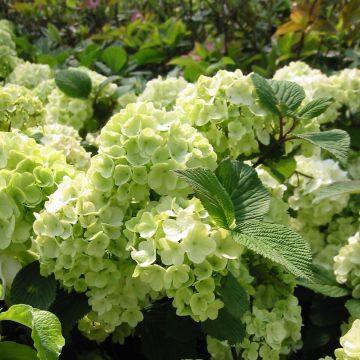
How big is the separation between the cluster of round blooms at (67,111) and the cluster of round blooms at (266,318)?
37.9 inches

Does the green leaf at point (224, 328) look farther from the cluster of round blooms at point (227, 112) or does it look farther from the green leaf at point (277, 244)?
the cluster of round blooms at point (227, 112)

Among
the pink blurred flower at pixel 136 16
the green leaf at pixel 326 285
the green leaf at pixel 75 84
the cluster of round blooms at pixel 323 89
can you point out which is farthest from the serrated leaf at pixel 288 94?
the pink blurred flower at pixel 136 16

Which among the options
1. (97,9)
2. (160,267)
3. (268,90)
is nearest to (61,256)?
(160,267)

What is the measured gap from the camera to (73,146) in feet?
4.47

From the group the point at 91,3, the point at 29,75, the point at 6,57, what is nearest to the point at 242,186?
the point at 29,75

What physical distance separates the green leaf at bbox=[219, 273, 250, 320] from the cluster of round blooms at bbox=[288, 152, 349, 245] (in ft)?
2.15

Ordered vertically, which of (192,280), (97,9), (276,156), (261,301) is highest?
(192,280)

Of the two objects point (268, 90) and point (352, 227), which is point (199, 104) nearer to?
point (268, 90)

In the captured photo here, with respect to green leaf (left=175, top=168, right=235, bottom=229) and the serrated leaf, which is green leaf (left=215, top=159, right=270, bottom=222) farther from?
the serrated leaf

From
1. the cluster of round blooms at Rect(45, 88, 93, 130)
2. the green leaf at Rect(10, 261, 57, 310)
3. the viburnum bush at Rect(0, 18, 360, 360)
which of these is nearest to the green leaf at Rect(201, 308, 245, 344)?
the viburnum bush at Rect(0, 18, 360, 360)

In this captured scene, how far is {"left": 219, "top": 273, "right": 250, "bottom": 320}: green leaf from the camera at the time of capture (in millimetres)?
990

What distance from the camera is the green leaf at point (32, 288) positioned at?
3.45ft

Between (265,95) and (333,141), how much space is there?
0.56 ft

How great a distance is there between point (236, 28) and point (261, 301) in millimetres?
2594
